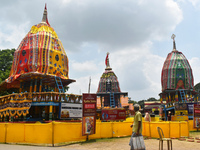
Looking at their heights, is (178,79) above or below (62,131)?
above

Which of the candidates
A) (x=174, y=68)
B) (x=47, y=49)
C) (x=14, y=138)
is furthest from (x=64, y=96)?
(x=174, y=68)

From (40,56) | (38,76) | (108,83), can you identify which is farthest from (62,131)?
(108,83)

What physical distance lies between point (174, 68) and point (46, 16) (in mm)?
27213

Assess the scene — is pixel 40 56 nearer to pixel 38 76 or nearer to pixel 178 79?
pixel 38 76

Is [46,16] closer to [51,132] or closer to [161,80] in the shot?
[51,132]

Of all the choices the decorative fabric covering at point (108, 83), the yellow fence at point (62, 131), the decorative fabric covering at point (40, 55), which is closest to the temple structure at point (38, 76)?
the decorative fabric covering at point (40, 55)

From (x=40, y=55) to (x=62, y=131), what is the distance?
676 inches

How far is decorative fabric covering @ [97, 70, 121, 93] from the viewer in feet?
168

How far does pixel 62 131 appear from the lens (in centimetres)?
1051

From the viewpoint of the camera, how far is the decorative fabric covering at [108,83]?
51.1m

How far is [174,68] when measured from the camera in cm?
4081

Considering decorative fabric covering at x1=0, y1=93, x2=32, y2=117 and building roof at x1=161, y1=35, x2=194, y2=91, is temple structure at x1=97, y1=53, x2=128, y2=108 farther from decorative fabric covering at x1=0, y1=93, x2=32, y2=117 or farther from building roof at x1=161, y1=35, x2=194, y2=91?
decorative fabric covering at x1=0, y1=93, x2=32, y2=117

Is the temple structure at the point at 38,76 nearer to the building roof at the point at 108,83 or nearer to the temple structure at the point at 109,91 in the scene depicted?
the temple structure at the point at 109,91

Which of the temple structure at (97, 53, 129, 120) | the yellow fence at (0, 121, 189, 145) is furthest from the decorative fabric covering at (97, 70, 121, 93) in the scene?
the yellow fence at (0, 121, 189, 145)
